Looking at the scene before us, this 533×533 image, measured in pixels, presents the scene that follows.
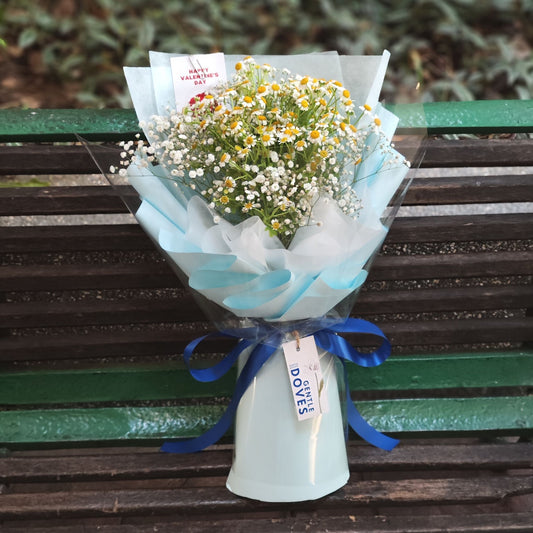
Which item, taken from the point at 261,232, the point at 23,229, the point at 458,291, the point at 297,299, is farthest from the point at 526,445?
the point at 23,229

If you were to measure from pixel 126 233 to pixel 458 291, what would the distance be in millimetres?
940

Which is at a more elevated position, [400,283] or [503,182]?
[503,182]

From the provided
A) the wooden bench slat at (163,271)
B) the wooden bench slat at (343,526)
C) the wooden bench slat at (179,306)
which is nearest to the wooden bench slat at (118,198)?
the wooden bench slat at (163,271)

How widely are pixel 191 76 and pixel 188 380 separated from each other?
0.84 metres

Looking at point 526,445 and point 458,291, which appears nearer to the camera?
point 526,445

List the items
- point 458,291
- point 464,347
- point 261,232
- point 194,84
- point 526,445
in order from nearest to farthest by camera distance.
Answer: point 261,232 → point 194,84 → point 526,445 → point 458,291 → point 464,347

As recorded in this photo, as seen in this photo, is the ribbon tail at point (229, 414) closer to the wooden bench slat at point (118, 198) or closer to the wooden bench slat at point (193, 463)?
the wooden bench slat at point (193, 463)

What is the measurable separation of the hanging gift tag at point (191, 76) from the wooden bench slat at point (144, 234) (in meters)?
0.40

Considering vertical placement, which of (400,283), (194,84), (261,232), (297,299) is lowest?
(400,283)

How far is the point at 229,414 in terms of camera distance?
4.69 feet

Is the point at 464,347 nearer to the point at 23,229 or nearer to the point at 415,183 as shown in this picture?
the point at 415,183

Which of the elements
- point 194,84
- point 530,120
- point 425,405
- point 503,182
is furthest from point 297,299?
point 530,120

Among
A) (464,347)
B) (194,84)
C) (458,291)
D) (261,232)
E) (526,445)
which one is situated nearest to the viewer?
(261,232)

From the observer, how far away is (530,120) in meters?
1.57
